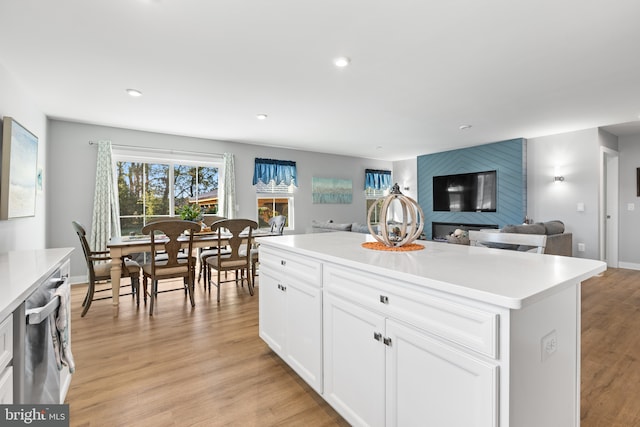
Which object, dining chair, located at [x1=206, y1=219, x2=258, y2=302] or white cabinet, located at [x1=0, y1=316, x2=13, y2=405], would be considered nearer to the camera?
white cabinet, located at [x1=0, y1=316, x2=13, y2=405]

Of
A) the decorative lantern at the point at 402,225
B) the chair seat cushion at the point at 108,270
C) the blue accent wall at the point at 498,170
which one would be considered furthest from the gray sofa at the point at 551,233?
the chair seat cushion at the point at 108,270

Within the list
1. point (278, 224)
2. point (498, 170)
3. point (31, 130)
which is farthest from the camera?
point (498, 170)

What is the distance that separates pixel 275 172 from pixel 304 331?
4.85m

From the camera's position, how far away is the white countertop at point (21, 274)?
1.02 meters

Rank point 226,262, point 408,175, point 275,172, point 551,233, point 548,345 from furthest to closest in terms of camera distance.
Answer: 1. point 408,175
2. point 275,172
3. point 551,233
4. point 226,262
5. point 548,345

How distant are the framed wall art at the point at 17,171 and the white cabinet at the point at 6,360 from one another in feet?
7.21

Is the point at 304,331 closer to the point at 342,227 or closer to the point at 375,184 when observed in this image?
the point at 342,227

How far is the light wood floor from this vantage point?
1.69 meters

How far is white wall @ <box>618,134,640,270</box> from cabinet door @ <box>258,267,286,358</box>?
661 centimetres

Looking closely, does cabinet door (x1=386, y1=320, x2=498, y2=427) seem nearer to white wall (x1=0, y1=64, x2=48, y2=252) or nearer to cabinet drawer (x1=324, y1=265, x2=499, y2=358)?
cabinet drawer (x1=324, y1=265, x2=499, y2=358)

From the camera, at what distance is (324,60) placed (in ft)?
8.69

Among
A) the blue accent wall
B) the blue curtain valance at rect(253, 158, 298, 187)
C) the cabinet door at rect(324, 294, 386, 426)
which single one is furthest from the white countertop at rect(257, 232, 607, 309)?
the blue accent wall

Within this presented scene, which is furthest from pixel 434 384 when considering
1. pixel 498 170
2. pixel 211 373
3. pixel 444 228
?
pixel 444 228

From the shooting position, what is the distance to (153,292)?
3.20 m
